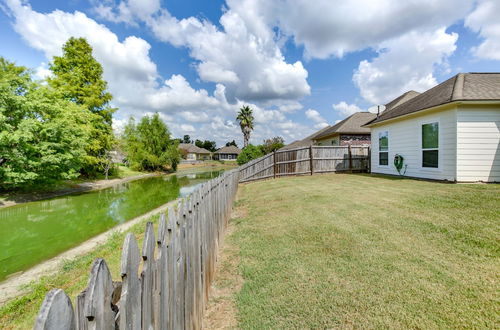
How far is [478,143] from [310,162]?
7.40 metres

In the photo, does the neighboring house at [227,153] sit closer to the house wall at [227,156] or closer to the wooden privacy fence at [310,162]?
the house wall at [227,156]

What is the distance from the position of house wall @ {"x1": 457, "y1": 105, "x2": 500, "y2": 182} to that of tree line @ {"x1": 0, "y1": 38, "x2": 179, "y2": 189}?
17.2m

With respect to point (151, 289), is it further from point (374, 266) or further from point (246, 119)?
point (246, 119)

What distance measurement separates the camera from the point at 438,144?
853cm

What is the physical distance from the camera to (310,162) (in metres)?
13.9

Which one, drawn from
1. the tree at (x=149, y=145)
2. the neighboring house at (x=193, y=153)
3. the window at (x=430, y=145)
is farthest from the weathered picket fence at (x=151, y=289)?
the neighboring house at (x=193, y=153)

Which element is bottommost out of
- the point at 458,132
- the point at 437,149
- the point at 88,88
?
the point at 437,149

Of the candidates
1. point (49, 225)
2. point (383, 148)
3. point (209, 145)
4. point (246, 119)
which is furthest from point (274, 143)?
point (209, 145)

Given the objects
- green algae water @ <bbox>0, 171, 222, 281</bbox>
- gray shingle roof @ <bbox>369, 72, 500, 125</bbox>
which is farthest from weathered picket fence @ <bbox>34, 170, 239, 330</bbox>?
gray shingle roof @ <bbox>369, 72, 500, 125</bbox>

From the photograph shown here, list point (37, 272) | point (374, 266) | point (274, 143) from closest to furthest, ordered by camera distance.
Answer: point (374, 266) < point (37, 272) < point (274, 143)

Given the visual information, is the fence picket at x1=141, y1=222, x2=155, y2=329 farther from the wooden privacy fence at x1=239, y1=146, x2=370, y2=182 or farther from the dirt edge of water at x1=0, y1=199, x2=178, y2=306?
the wooden privacy fence at x1=239, y1=146, x2=370, y2=182

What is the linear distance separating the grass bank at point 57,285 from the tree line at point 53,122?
9.27 meters

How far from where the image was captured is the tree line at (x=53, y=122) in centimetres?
1029

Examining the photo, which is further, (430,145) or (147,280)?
(430,145)
